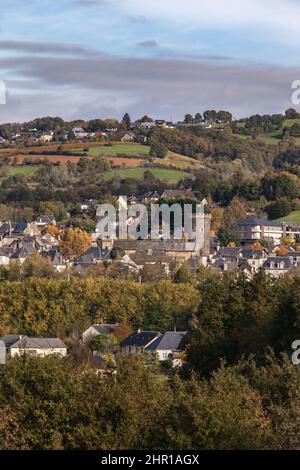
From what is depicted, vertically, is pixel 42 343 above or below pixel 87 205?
below

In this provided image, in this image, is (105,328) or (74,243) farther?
(74,243)

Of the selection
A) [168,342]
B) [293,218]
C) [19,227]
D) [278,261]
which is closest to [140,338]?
[168,342]

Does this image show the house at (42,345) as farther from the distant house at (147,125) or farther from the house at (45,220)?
the distant house at (147,125)

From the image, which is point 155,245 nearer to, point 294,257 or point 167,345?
point 294,257

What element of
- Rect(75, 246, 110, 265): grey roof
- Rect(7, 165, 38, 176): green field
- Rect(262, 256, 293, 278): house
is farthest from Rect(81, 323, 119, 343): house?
Rect(7, 165, 38, 176): green field

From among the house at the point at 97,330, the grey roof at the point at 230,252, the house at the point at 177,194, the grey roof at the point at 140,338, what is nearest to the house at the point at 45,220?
the house at the point at 177,194

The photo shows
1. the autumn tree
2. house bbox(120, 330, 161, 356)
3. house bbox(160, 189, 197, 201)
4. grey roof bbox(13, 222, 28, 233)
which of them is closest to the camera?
house bbox(120, 330, 161, 356)

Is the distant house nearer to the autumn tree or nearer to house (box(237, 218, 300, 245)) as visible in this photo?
house (box(237, 218, 300, 245))
